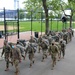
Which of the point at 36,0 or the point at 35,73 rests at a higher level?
the point at 36,0

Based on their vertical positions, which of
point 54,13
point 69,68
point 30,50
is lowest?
point 69,68

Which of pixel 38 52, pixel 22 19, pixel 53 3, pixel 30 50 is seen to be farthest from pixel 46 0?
pixel 30 50

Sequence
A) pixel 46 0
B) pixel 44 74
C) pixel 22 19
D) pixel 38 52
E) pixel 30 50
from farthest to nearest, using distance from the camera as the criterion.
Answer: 1. pixel 22 19
2. pixel 46 0
3. pixel 38 52
4. pixel 30 50
5. pixel 44 74

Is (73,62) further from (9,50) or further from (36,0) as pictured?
(36,0)

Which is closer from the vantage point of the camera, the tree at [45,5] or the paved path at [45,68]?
the paved path at [45,68]

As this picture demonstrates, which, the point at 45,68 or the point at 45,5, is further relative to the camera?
the point at 45,5

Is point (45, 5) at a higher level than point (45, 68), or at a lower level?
higher

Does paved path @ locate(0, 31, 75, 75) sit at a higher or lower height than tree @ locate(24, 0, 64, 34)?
lower

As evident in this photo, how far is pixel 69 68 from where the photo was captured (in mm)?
15852

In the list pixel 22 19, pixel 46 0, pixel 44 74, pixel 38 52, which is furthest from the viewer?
pixel 22 19

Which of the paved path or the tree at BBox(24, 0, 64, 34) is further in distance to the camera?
the tree at BBox(24, 0, 64, 34)

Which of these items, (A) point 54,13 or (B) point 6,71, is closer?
(B) point 6,71

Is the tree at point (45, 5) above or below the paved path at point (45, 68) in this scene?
above

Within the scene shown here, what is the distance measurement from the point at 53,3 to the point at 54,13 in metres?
1.24
